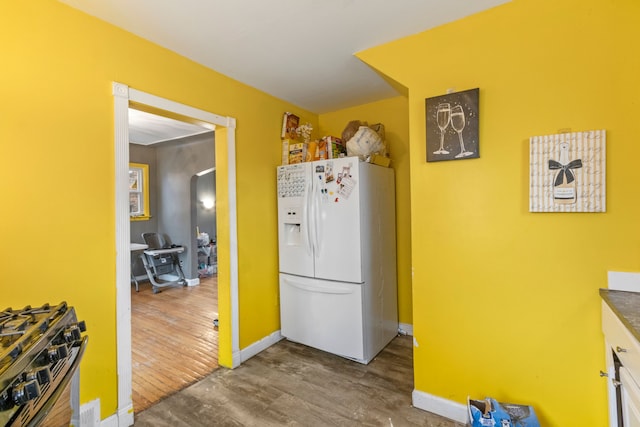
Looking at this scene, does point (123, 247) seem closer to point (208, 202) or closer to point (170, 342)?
point (170, 342)

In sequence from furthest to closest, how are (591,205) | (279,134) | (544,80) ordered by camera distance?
1. (279,134)
2. (544,80)
3. (591,205)

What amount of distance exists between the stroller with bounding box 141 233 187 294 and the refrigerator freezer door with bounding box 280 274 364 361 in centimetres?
302

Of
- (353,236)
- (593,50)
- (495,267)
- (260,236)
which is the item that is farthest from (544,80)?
(260,236)

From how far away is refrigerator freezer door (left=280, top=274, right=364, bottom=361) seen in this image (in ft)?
8.08

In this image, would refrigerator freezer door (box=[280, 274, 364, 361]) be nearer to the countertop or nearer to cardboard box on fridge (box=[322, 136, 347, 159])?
cardboard box on fridge (box=[322, 136, 347, 159])

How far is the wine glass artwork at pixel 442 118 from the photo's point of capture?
1775 mm

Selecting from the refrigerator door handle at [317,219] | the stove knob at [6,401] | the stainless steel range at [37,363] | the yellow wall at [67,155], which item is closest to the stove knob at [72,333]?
the stainless steel range at [37,363]

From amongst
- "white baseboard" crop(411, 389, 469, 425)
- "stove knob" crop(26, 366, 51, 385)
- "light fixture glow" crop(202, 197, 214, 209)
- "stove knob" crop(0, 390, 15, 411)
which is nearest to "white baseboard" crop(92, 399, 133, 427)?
"stove knob" crop(26, 366, 51, 385)

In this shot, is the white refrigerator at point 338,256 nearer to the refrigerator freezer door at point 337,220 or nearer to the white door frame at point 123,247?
the refrigerator freezer door at point 337,220

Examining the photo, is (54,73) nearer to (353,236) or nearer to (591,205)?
(353,236)

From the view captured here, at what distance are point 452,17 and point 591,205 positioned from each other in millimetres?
1299

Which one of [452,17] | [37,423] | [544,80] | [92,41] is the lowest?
[37,423]

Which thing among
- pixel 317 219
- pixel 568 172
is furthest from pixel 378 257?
pixel 568 172

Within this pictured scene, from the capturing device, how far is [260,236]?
2781 millimetres
